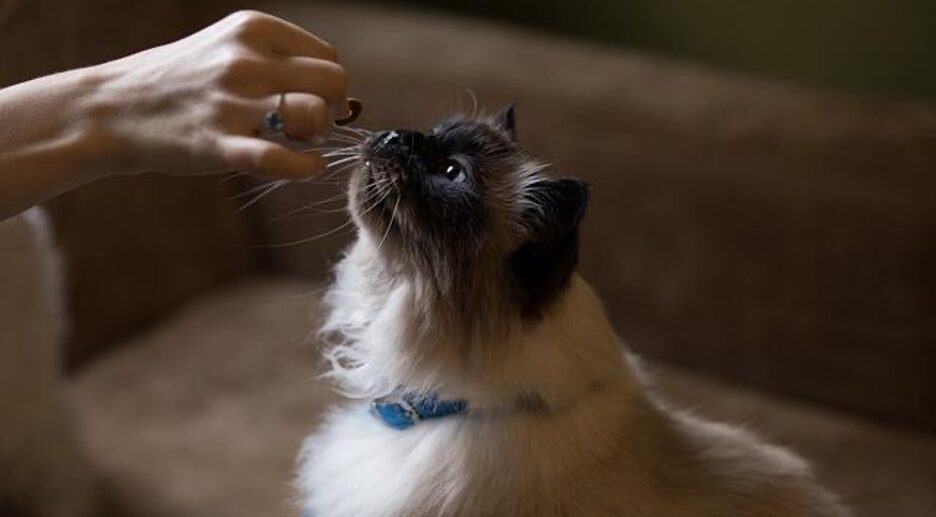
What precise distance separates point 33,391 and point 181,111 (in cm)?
74

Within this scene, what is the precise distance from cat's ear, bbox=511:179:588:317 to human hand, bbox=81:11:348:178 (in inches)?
7.9

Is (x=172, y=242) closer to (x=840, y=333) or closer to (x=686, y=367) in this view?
(x=686, y=367)

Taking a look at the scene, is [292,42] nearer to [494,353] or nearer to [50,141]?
[50,141]

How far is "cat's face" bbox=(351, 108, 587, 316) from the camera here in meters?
1.00

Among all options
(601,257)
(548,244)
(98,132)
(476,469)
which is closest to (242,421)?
(601,257)

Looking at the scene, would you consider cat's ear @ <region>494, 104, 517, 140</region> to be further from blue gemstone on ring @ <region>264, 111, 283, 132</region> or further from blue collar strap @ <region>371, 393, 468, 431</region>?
blue gemstone on ring @ <region>264, 111, 283, 132</region>

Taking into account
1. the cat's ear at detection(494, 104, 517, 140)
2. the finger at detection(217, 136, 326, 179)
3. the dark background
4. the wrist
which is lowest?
the dark background

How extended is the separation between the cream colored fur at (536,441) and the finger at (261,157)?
0.28 m

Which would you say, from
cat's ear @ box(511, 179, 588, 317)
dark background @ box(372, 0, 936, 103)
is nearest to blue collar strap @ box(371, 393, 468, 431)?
cat's ear @ box(511, 179, 588, 317)

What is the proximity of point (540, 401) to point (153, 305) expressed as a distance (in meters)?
0.89

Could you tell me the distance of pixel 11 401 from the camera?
4.59 ft

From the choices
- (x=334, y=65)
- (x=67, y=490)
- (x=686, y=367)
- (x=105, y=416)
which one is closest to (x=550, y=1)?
(x=686, y=367)

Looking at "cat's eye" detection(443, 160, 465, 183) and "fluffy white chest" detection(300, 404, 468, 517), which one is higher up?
"cat's eye" detection(443, 160, 465, 183)

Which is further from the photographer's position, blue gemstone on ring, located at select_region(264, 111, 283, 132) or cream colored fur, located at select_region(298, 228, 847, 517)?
cream colored fur, located at select_region(298, 228, 847, 517)
